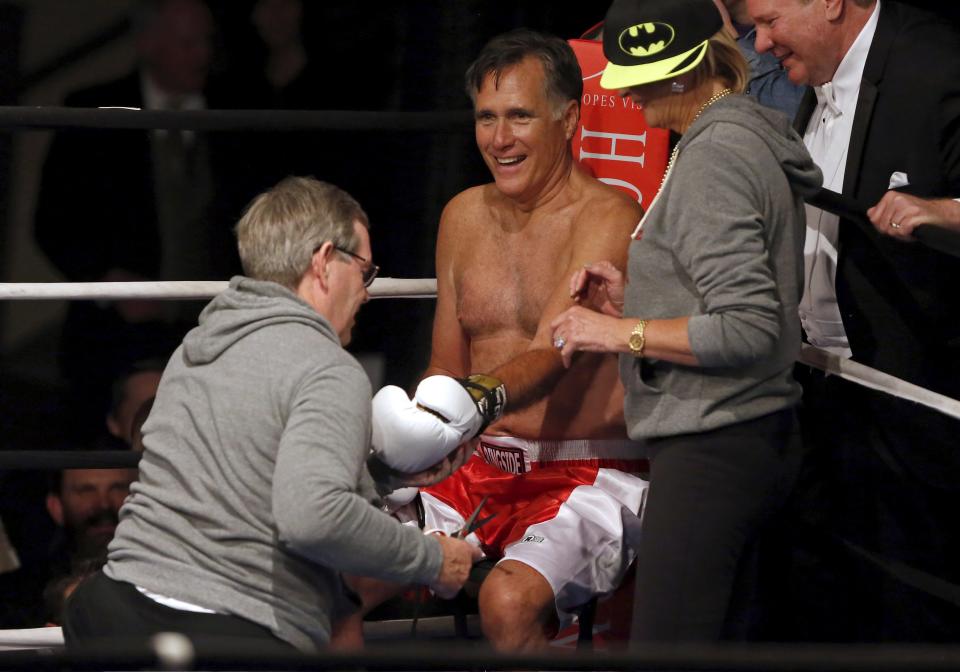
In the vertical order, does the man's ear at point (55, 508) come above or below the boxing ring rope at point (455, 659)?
below

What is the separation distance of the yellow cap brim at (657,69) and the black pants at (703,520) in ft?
1.61

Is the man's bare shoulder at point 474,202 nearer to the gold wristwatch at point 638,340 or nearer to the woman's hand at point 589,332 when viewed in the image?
the woman's hand at point 589,332

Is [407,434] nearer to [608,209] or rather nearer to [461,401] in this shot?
[461,401]

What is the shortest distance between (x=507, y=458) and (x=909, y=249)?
0.76 m

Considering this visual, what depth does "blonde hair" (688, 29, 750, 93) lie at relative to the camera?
185cm

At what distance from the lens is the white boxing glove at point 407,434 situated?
195cm

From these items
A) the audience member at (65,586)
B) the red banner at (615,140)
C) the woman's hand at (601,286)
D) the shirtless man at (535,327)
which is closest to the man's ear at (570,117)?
the shirtless man at (535,327)

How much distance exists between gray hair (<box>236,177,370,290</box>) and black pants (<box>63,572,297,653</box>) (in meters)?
0.45

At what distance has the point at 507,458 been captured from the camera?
7.73ft

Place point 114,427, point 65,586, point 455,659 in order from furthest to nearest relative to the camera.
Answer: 1. point 114,427
2. point 65,586
3. point 455,659

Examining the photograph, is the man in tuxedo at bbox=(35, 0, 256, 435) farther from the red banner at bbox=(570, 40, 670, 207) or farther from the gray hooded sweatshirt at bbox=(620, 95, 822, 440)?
the gray hooded sweatshirt at bbox=(620, 95, 822, 440)

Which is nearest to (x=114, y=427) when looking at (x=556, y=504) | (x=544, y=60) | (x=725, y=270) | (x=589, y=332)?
(x=556, y=504)

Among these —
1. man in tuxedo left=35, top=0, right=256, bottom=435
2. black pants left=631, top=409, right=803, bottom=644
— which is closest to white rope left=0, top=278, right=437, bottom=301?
black pants left=631, top=409, right=803, bottom=644

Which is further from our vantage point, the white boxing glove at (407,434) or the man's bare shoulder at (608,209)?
the man's bare shoulder at (608,209)
